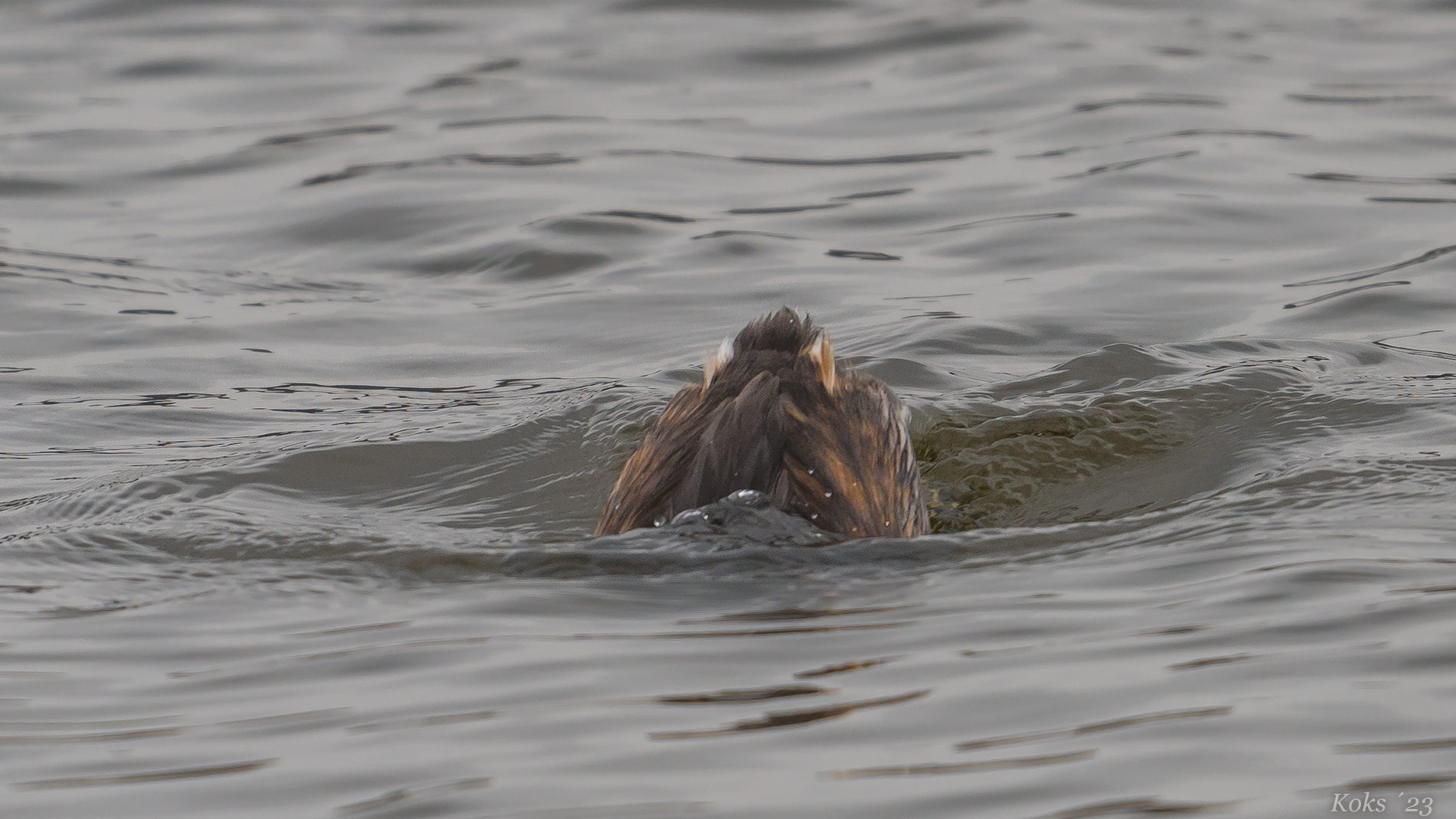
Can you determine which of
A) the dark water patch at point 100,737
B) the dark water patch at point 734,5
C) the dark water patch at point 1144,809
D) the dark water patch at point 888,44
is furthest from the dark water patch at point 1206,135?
the dark water patch at point 1144,809

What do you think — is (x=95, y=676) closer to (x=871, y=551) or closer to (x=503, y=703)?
(x=503, y=703)

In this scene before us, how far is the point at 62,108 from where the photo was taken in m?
15.3

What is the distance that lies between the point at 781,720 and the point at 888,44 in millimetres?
12275

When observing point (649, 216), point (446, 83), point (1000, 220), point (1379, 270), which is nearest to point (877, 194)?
point (1000, 220)

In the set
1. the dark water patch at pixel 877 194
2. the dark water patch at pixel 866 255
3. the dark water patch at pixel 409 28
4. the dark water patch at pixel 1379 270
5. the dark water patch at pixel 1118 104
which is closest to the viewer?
the dark water patch at pixel 1379 270

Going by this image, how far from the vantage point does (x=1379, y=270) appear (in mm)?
10891

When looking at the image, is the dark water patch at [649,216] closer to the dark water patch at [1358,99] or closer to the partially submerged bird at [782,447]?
the dark water patch at [1358,99]

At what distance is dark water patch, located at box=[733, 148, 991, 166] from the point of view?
44.1 ft

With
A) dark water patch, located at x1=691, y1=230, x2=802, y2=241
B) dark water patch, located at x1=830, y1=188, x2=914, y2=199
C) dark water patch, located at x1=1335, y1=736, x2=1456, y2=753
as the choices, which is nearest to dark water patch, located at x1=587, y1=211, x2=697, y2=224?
dark water patch, located at x1=691, y1=230, x2=802, y2=241

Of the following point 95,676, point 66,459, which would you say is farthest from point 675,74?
point 95,676

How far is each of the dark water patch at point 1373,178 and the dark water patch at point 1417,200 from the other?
0.29 m

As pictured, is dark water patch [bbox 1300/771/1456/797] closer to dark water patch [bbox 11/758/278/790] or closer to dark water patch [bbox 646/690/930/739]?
dark water patch [bbox 646/690/930/739]

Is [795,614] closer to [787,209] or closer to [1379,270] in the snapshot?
[1379,270]

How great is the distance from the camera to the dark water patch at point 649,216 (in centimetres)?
1241
